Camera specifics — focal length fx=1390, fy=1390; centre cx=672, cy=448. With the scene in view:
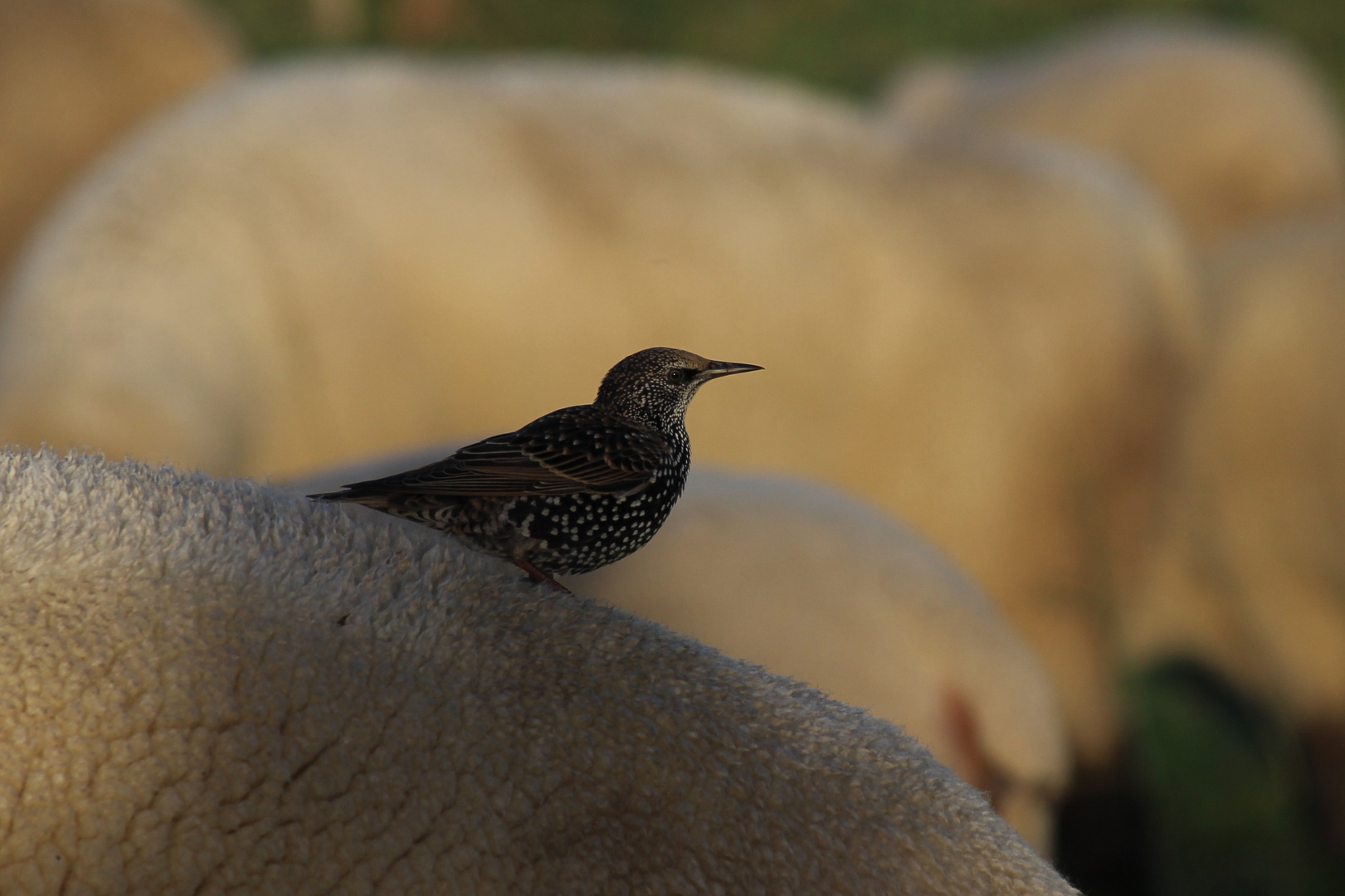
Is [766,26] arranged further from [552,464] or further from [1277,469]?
[552,464]

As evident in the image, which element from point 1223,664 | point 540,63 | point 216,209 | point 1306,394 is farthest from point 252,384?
point 1223,664

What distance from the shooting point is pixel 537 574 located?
0.56 meters

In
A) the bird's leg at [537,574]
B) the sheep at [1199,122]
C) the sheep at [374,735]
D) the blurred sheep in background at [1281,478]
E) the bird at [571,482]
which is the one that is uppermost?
the sheep at [1199,122]

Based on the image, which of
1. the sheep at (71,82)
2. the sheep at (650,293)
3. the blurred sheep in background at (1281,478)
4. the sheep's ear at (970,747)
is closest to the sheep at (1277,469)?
the blurred sheep in background at (1281,478)

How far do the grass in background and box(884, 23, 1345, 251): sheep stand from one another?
7.55ft

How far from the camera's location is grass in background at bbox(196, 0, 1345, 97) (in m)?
6.01

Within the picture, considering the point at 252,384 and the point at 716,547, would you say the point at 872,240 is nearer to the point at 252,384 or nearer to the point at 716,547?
the point at 252,384

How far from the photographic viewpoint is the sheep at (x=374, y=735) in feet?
1.62

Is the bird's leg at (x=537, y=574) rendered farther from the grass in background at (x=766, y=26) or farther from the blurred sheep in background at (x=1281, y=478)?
the grass in background at (x=766, y=26)

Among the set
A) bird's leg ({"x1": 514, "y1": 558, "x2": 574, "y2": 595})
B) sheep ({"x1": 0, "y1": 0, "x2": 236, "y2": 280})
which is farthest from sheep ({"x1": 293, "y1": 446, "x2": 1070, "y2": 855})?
sheep ({"x1": 0, "y1": 0, "x2": 236, "y2": 280})

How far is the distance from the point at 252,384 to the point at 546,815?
156 centimetres

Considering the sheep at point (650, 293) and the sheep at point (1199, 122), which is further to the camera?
the sheep at point (1199, 122)

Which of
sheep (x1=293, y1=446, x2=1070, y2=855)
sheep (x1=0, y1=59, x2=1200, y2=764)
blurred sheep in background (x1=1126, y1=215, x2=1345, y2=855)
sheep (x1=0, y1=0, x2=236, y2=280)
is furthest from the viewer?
blurred sheep in background (x1=1126, y1=215, x2=1345, y2=855)

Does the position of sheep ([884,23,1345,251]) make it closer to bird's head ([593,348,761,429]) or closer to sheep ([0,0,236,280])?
sheep ([0,0,236,280])
